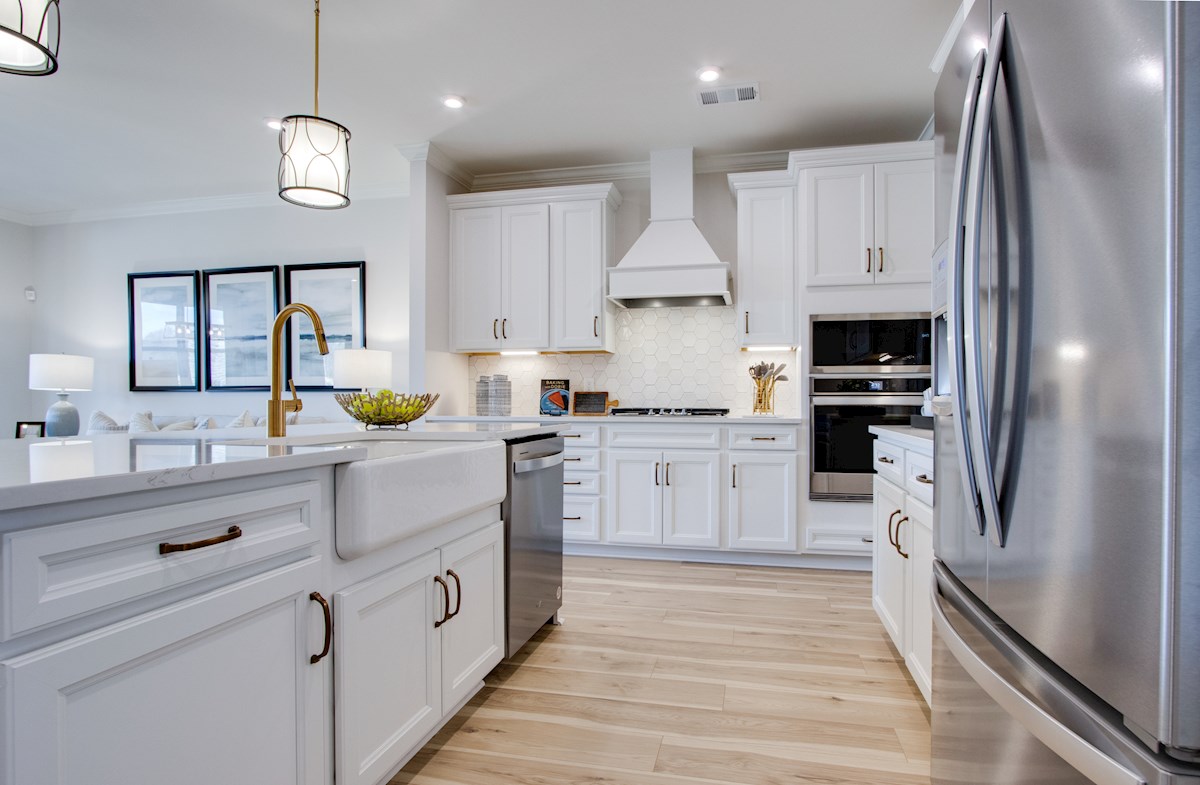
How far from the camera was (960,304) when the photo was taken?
104cm

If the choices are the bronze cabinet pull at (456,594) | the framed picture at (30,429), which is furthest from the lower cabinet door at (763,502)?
the framed picture at (30,429)

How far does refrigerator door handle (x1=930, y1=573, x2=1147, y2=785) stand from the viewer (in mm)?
663

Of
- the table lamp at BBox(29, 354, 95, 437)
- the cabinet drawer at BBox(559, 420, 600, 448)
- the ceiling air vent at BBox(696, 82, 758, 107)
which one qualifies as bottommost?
the cabinet drawer at BBox(559, 420, 600, 448)

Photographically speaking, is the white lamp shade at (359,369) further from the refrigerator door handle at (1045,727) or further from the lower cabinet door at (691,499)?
the refrigerator door handle at (1045,727)

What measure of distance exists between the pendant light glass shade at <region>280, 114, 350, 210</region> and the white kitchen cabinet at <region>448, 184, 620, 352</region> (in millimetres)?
2097

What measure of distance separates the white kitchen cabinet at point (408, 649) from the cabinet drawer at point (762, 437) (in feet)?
7.20

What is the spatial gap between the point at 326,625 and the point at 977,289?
1319mm

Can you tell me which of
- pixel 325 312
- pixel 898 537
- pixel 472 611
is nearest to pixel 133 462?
pixel 472 611

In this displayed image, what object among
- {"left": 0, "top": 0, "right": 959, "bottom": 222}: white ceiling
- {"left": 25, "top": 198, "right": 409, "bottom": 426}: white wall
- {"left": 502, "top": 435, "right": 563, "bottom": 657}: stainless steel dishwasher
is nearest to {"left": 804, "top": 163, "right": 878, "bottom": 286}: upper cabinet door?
{"left": 0, "top": 0, "right": 959, "bottom": 222}: white ceiling

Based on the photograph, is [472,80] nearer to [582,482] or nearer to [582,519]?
[582,482]

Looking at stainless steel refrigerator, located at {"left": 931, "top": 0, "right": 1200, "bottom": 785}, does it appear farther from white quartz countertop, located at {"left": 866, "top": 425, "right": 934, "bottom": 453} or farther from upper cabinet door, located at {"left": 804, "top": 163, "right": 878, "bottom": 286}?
upper cabinet door, located at {"left": 804, "top": 163, "right": 878, "bottom": 286}

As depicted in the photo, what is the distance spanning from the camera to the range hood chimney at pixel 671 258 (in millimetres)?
4199

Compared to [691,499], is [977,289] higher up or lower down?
higher up

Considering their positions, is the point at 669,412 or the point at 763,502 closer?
the point at 763,502
